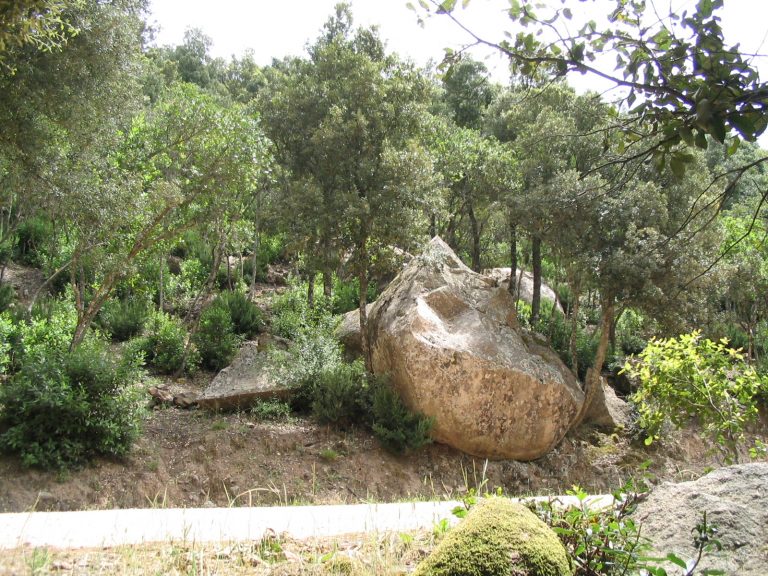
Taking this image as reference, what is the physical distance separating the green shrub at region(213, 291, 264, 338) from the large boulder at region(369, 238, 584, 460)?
4123 mm

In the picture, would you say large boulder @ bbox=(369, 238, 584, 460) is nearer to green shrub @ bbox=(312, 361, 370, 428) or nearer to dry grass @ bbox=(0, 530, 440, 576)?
green shrub @ bbox=(312, 361, 370, 428)

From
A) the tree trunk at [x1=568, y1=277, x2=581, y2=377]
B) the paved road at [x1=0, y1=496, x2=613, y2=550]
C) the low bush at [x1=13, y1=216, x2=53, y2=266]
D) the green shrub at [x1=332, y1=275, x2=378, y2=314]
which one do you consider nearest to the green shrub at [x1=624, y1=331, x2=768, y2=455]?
the paved road at [x1=0, y1=496, x2=613, y2=550]

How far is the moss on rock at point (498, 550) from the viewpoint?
7.91 ft

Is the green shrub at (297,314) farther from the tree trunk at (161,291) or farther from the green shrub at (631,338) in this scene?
the green shrub at (631,338)

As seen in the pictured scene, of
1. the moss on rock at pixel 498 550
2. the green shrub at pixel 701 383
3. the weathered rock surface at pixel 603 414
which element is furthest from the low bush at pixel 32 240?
the moss on rock at pixel 498 550

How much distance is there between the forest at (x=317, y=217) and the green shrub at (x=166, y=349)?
0.19 ft

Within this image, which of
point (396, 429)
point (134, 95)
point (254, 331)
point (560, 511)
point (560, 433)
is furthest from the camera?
point (254, 331)

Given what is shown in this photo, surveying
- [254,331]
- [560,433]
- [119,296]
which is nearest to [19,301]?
[119,296]

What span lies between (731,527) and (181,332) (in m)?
12.5

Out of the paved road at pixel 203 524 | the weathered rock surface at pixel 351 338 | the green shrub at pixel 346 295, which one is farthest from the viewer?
the green shrub at pixel 346 295

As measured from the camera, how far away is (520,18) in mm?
2461

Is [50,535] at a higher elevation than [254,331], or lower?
lower

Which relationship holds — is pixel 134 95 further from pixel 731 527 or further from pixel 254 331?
pixel 731 527

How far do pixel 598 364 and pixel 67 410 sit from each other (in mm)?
9311
